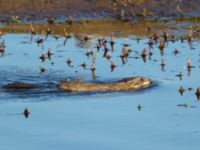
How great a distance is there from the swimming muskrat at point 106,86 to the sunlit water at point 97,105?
17 centimetres

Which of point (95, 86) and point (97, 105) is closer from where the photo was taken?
point (97, 105)

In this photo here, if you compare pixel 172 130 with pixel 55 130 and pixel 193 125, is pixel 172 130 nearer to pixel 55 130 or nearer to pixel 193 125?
pixel 193 125

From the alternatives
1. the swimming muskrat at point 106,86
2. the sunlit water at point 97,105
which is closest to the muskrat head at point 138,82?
the swimming muskrat at point 106,86

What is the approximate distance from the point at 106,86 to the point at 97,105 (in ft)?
5.10

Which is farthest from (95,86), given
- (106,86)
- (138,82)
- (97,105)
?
(97,105)

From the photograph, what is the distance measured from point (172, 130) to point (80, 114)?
5.43 ft

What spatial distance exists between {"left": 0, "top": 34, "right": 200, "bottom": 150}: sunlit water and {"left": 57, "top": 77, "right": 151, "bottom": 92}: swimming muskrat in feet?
0.55

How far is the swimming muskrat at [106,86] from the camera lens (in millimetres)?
14773

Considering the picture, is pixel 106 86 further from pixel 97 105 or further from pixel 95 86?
pixel 97 105

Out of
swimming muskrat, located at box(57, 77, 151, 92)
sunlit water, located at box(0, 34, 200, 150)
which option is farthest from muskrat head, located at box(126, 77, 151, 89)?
sunlit water, located at box(0, 34, 200, 150)

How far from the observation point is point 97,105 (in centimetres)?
1339

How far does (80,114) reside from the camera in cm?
1264

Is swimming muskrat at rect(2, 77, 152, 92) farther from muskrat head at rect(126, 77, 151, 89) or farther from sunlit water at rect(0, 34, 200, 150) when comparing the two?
sunlit water at rect(0, 34, 200, 150)

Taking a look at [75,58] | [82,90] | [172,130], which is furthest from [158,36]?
[172,130]
